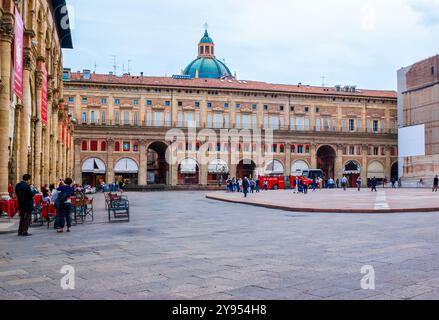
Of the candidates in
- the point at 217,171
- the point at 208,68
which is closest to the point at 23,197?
the point at 217,171

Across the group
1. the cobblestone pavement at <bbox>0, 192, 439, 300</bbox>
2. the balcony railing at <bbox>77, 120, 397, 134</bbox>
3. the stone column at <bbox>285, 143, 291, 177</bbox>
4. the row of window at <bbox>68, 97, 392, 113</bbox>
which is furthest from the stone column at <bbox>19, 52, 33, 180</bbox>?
the stone column at <bbox>285, 143, 291, 177</bbox>

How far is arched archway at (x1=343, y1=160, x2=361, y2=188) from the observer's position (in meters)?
64.1

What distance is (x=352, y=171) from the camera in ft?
211

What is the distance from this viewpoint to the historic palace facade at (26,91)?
16.2m

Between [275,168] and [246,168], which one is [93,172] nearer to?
[246,168]

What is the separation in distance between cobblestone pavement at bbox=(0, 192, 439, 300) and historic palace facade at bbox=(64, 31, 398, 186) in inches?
1802

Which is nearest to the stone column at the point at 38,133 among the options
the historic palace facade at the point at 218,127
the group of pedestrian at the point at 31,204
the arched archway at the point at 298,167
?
the group of pedestrian at the point at 31,204

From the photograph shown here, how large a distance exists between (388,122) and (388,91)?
596cm

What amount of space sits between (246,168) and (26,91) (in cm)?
4368

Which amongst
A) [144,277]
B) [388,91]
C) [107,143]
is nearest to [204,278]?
[144,277]

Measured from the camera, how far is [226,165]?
60219 millimetres

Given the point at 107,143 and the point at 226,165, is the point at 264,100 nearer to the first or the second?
the point at 226,165

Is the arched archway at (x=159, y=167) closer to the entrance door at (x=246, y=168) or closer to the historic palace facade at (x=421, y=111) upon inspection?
the entrance door at (x=246, y=168)

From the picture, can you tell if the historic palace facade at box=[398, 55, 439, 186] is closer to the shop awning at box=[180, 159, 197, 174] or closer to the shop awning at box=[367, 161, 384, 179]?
the shop awning at box=[367, 161, 384, 179]
